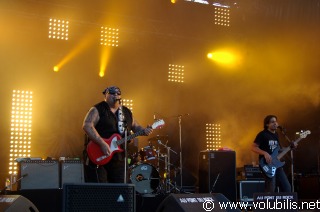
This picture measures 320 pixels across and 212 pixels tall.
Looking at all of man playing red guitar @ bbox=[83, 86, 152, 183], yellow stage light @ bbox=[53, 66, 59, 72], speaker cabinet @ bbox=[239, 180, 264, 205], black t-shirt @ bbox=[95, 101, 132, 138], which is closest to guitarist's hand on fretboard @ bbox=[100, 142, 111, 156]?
man playing red guitar @ bbox=[83, 86, 152, 183]

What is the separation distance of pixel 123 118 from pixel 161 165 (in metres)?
4.73

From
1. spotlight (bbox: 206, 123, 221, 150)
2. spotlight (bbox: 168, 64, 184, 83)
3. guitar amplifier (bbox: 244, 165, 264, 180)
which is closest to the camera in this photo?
guitar amplifier (bbox: 244, 165, 264, 180)

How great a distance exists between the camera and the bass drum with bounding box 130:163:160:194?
8.95m

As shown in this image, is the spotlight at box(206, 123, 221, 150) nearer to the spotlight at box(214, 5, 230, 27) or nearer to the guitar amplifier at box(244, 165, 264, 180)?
the guitar amplifier at box(244, 165, 264, 180)

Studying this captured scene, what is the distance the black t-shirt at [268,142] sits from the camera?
23.3 ft

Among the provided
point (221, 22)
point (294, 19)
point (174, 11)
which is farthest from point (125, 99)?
point (294, 19)

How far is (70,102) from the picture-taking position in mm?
10633

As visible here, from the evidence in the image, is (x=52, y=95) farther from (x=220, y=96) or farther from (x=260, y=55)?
(x=260, y=55)

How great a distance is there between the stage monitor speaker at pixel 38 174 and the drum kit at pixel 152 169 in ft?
5.29

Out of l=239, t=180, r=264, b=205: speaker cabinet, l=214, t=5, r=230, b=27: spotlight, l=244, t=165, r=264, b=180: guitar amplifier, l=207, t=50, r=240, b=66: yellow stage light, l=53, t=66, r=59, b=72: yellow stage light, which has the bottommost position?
l=239, t=180, r=264, b=205: speaker cabinet

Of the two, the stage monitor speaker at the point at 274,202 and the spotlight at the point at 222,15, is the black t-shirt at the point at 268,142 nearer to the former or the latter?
the stage monitor speaker at the point at 274,202

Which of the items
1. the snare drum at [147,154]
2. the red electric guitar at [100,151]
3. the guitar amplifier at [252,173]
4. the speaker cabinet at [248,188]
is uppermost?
A: the red electric guitar at [100,151]

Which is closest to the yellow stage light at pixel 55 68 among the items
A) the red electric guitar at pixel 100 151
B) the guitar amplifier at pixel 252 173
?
the guitar amplifier at pixel 252 173

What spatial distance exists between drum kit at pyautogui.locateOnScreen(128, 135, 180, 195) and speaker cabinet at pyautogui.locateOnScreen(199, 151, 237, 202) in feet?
3.44
